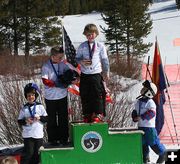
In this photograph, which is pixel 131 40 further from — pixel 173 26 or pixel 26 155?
pixel 173 26

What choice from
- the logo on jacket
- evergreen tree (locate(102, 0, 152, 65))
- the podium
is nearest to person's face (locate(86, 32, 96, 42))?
the podium

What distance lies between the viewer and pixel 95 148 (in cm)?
683

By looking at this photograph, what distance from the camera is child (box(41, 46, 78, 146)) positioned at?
709 centimetres

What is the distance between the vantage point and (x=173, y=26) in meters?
65.0

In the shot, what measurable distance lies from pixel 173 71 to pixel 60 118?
2187cm

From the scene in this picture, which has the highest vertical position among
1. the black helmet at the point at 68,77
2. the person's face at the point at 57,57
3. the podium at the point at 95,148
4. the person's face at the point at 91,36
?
the person's face at the point at 91,36

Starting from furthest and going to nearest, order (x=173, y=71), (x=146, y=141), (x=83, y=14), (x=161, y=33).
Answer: (x=83, y=14)
(x=161, y=33)
(x=173, y=71)
(x=146, y=141)

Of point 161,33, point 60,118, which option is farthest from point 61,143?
point 161,33

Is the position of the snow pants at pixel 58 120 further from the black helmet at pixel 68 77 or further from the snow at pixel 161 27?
the snow at pixel 161 27

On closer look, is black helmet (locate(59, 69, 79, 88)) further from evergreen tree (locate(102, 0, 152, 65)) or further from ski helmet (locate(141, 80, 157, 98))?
evergreen tree (locate(102, 0, 152, 65))

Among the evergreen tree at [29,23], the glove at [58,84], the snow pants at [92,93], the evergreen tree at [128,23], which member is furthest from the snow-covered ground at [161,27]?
the glove at [58,84]

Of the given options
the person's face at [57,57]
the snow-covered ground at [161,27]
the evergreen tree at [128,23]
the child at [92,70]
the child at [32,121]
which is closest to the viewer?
the child at [32,121]

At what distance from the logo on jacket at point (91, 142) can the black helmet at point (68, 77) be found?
767 millimetres

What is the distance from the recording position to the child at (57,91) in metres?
7.09
